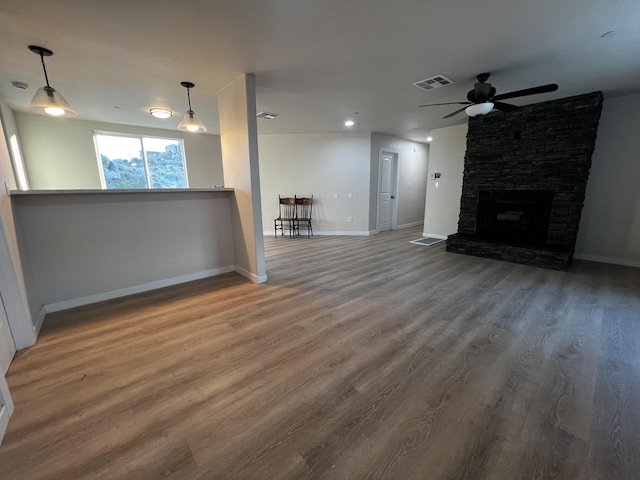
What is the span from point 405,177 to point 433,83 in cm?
439

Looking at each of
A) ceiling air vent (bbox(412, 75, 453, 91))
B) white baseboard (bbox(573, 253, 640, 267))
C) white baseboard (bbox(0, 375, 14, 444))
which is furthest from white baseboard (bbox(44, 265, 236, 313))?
white baseboard (bbox(573, 253, 640, 267))

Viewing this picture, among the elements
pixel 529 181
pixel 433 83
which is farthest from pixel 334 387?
pixel 529 181

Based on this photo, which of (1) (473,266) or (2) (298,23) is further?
Result: (1) (473,266)

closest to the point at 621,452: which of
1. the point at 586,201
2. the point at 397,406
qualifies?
the point at 397,406

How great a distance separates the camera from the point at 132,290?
10.2 ft

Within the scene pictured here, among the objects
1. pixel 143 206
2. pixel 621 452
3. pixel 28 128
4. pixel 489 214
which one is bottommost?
pixel 621 452

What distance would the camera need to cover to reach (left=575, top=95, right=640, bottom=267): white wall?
3840mm

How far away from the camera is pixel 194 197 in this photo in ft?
11.3

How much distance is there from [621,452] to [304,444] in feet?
5.11

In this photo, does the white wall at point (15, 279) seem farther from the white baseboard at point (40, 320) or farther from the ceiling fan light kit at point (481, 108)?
the ceiling fan light kit at point (481, 108)

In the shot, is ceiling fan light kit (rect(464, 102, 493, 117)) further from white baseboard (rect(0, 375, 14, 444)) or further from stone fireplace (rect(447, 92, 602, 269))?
white baseboard (rect(0, 375, 14, 444))

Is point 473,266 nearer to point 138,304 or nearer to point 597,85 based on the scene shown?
point 597,85

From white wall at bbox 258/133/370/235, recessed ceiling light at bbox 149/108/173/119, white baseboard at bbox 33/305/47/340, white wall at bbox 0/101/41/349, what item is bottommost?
white baseboard at bbox 33/305/47/340

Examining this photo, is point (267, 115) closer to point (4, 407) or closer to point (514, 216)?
point (4, 407)
